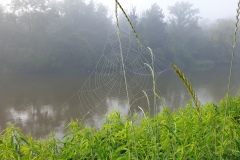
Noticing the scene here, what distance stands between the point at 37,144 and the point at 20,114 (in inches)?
463

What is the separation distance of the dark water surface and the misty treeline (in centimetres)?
319

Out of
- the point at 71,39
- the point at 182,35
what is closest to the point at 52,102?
the point at 71,39

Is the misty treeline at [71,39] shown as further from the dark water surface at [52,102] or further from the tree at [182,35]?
the dark water surface at [52,102]

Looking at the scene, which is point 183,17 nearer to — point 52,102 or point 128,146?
point 52,102

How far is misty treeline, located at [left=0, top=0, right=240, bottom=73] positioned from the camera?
25.7 m

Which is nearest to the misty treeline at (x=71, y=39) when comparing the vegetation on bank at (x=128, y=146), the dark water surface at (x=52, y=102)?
the dark water surface at (x=52, y=102)

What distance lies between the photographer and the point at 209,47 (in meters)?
36.2

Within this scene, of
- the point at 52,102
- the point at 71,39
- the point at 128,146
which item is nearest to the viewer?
the point at 128,146

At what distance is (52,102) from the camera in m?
14.8

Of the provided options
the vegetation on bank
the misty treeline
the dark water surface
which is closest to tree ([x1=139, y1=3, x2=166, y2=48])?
the misty treeline

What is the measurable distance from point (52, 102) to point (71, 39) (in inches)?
513

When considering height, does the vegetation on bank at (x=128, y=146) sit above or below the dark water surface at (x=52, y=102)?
below

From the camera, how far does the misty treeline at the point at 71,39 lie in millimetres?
25656

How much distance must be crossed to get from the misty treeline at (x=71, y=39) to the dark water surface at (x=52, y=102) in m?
3.19
